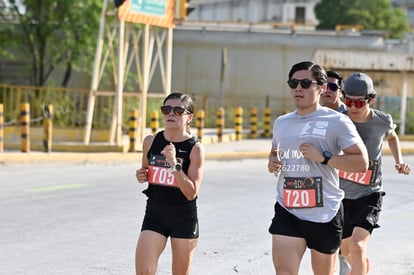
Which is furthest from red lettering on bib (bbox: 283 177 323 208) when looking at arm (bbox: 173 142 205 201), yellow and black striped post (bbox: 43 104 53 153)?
yellow and black striped post (bbox: 43 104 53 153)

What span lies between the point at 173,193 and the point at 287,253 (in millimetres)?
982

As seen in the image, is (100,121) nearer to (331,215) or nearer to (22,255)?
(22,255)

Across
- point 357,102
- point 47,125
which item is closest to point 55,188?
point 47,125

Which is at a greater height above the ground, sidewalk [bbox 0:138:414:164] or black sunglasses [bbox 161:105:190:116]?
black sunglasses [bbox 161:105:190:116]

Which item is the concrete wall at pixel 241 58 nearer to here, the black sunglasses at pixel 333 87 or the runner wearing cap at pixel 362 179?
the black sunglasses at pixel 333 87

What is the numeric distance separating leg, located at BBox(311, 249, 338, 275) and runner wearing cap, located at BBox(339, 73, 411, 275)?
1.25m

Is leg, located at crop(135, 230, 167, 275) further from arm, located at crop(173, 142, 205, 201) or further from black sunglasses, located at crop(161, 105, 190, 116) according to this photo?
black sunglasses, located at crop(161, 105, 190, 116)

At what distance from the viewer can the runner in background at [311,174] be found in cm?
623

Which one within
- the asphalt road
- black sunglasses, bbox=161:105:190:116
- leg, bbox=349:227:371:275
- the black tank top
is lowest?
the asphalt road

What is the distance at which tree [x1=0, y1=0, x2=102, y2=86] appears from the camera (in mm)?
33500

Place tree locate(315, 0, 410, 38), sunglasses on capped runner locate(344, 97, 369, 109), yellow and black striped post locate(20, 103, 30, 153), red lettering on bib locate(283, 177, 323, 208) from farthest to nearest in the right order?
tree locate(315, 0, 410, 38)
yellow and black striped post locate(20, 103, 30, 153)
sunglasses on capped runner locate(344, 97, 369, 109)
red lettering on bib locate(283, 177, 323, 208)

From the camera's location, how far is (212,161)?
23.9 m

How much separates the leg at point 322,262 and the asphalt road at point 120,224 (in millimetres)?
2654

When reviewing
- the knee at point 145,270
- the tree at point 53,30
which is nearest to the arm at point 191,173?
the knee at point 145,270
